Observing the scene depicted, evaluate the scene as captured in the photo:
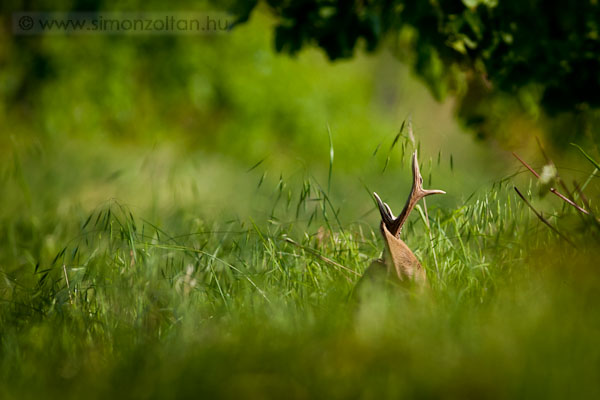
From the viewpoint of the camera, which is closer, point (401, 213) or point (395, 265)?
point (395, 265)

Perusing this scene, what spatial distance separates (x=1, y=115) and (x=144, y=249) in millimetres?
7414

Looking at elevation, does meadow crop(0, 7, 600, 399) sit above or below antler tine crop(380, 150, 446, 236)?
below

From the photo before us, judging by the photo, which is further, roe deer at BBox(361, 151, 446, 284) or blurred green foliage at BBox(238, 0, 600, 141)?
blurred green foliage at BBox(238, 0, 600, 141)

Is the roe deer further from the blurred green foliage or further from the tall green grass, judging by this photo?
the blurred green foliage

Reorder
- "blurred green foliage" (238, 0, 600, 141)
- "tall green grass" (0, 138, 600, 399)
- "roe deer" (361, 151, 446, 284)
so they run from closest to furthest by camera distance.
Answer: "tall green grass" (0, 138, 600, 399), "roe deer" (361, 151, 446, 284), "blurred green foliage" (238, 0, 600, 141)

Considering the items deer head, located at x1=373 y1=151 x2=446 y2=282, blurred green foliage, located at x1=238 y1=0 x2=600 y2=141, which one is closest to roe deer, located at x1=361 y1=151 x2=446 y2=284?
deer head, located at x1=373 y1=151 x2=446 y2=282

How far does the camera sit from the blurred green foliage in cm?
310

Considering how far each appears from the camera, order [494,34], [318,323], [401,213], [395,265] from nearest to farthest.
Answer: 1. [318,323]
2. [395,265]
3. [401,213]
4. [494,34]

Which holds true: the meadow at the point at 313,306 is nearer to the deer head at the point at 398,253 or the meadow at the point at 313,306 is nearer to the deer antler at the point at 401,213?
the deer head at the point at 398,253

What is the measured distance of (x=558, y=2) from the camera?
321 cm

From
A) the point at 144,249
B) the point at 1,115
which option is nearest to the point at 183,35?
the point at 1,115

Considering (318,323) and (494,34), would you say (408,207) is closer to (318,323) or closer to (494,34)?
(318,323)

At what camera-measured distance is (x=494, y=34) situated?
326 centimetres

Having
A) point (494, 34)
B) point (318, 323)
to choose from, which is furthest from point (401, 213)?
point (494, 34)
